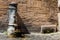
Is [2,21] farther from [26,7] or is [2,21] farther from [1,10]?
[26,7]

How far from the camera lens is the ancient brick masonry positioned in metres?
9.31

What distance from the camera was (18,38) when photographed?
23.2 ft

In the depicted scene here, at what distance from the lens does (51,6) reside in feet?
30.7

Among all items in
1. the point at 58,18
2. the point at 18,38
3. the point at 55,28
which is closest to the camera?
the point at 18,38

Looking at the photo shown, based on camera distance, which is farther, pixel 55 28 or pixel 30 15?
pixel 30 15

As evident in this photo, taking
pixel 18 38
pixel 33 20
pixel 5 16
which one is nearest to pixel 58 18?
pixel 33 20

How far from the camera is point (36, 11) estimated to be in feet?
30.7

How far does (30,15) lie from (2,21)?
107 centimetres

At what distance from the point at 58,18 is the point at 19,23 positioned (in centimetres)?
146

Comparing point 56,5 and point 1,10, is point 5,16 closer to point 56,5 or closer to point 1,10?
point 1,10

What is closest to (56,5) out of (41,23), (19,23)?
(41,23)

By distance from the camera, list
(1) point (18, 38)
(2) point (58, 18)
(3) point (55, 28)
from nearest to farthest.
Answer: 1. (1) point (18, 38)
2. (3) point (55, 28)
3. (2) point (58, 18)

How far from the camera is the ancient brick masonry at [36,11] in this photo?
931cm

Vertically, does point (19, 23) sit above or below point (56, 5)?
below
